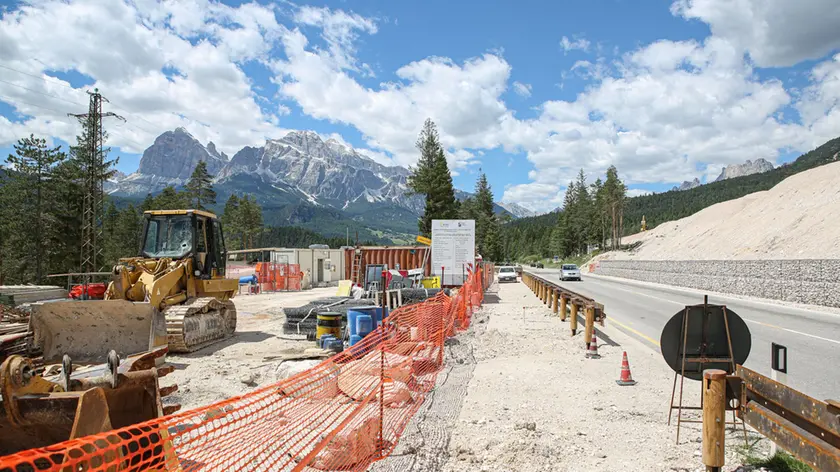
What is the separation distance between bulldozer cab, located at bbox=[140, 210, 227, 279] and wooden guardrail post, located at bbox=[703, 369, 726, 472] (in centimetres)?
1213

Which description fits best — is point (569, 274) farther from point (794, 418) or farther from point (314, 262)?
point (794, 418)

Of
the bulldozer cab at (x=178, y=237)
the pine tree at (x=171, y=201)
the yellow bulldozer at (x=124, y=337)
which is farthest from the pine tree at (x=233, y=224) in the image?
the yellow bulldozer at (x=124, y=337)

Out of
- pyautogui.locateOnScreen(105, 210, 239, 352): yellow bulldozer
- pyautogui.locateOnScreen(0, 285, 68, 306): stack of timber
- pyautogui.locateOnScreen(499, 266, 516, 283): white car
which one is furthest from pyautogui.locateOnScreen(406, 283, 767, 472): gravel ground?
pyautogui.locateOnScreen(499, 266, 516, 283): white car

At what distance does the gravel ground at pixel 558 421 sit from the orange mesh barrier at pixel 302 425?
0.41 meters

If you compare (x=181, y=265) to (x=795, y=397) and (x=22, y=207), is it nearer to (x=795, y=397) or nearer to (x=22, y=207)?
(x=795, y=397)

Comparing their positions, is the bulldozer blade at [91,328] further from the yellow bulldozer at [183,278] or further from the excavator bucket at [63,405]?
the excavator bucket at [63,405]

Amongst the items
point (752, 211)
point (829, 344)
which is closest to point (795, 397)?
point (829, 344)

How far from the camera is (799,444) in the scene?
3.26m

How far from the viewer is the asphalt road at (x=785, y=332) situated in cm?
827

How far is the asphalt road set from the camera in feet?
27.1

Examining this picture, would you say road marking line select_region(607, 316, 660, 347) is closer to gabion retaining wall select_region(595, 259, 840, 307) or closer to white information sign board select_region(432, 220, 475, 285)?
white information sign board select_region(432, 220, 475, 285)

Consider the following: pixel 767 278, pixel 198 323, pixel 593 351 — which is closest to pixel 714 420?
pixel 593 351

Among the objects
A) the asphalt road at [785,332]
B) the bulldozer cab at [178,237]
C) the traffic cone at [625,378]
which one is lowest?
the asphalt road at [785,332]

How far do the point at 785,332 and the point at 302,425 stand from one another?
13144 millimetres
